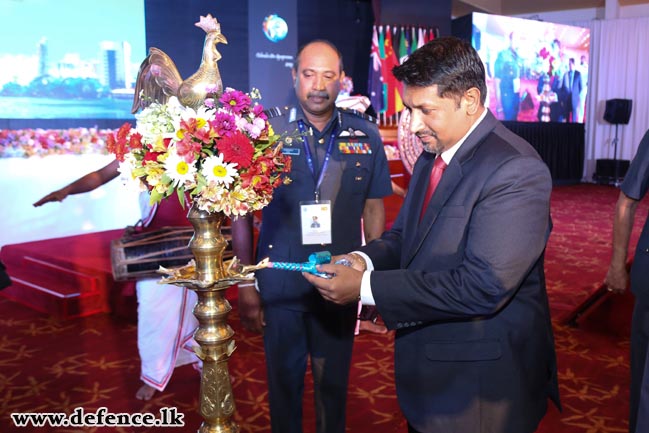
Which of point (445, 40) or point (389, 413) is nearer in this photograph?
point (445, 40)

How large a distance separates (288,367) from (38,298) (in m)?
3.31

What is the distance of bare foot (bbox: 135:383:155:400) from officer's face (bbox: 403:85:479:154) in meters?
2.30

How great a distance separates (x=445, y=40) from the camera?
1.46 m

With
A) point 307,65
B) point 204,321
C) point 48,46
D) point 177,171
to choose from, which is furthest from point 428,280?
point 48,46

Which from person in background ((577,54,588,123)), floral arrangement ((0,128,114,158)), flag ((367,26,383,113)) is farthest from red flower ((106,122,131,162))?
person in background ((577,54,588,123))

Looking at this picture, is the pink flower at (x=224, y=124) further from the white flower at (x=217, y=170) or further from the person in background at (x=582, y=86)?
the person in background at (x=582, y=86)

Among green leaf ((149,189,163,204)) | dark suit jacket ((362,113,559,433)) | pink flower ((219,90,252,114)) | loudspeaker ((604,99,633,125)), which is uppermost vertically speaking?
loudspeaker ((604,99,633,125))

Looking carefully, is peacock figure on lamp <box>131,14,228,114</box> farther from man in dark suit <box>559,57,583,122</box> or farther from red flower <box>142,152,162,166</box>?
man in dark suit <box>559,57,583,122</box>

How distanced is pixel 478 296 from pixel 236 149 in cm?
66

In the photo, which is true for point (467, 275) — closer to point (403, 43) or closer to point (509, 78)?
point (403, 43)

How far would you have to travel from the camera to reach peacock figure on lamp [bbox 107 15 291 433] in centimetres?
119

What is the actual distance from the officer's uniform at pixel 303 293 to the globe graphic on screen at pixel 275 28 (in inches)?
219

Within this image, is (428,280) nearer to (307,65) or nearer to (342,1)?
(307,65)

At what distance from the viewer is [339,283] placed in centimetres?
150
